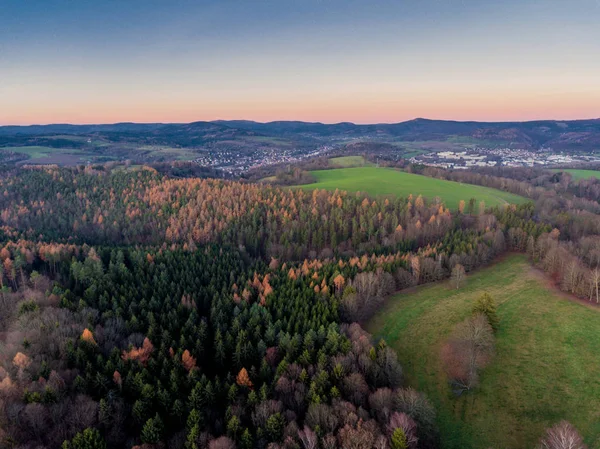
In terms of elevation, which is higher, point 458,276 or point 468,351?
point 458,276

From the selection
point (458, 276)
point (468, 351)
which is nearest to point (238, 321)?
point (468, 351)

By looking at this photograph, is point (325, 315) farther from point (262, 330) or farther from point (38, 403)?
point (38, 403)

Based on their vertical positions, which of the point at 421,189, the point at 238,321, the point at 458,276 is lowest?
the point at 238,321

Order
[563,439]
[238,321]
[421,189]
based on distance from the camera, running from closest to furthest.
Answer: [563,439], [238,321], [421,189]

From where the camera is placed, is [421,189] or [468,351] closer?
[468,351]

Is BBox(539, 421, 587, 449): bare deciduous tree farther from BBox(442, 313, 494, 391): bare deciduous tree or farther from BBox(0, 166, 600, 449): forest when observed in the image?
BBox(442, 313, 494, 391): bare deciduous tree

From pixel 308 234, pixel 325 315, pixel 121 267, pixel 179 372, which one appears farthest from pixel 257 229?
pixel 179 372

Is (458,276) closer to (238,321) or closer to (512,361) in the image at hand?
(512,361)
